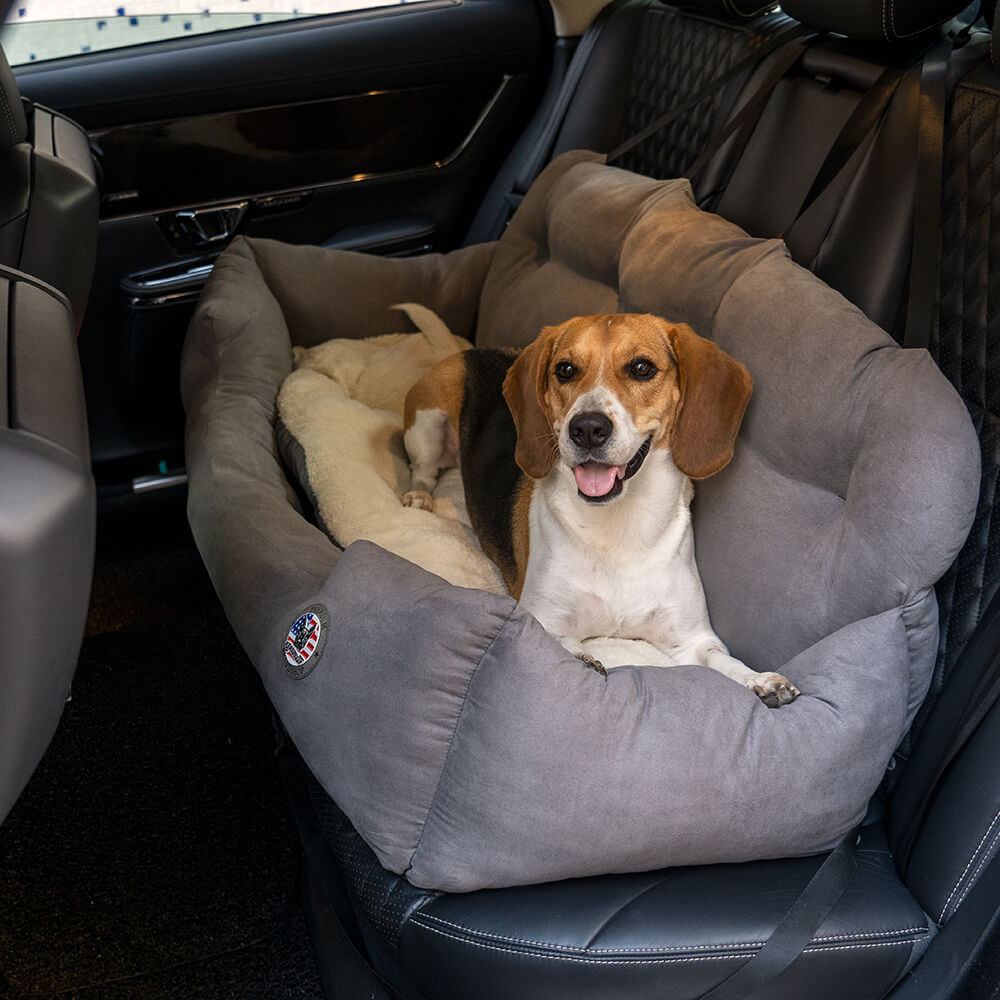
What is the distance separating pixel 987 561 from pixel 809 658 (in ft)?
1.06

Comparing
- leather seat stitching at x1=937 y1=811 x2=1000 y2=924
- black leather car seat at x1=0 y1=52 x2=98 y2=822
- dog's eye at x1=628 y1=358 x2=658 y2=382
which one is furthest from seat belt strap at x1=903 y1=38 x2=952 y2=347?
black leather car seat at x1=0 y1=52 x2=98 y2=822

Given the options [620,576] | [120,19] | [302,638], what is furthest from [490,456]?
[120,19]

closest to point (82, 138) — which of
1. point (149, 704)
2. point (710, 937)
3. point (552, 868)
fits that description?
point (149, 704)

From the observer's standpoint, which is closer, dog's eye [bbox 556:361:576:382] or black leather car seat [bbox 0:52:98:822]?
black leather car seat [bbox 0:52:98:822]

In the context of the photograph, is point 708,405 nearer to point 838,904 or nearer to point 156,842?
point 838,904

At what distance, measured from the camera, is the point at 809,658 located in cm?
180

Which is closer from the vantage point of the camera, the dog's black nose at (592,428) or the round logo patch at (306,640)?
the round logo patch at (306,640)

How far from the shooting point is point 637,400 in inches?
79.4

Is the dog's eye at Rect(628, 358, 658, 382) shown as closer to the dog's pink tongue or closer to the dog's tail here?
the dog's pink tongue

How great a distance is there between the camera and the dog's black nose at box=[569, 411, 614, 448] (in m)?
1.94

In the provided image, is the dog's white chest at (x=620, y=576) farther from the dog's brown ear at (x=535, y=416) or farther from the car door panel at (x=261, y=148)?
the car door panel at (x=261, y=148)

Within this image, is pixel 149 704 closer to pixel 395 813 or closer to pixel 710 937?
pixel 395 813

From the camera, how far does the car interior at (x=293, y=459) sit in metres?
1.54

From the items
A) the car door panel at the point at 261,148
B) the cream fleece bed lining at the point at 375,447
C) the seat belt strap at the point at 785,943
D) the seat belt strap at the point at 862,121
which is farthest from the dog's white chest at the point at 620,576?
the car door panel at the point at 261,148
